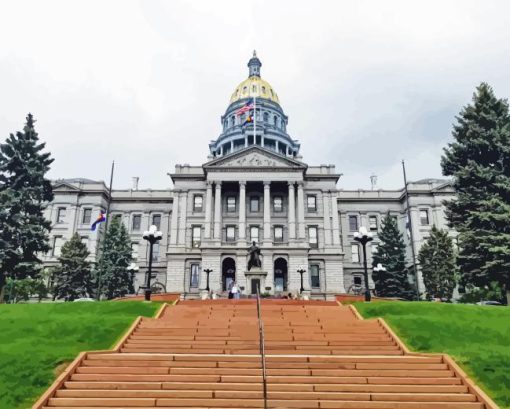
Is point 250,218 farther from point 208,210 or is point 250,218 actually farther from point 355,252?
point 355,252

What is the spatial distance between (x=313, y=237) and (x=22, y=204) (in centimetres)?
3180

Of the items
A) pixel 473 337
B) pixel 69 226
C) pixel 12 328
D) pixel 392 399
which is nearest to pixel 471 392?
pixel 392 399

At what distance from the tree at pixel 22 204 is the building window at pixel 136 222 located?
27.3 m

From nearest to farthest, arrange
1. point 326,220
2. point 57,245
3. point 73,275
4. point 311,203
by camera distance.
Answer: point 73,275, point 326,220, point 311,203, point 57,245

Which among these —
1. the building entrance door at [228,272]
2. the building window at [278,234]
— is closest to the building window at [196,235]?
the building entrance door at [228,272]

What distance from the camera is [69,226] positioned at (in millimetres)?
57938

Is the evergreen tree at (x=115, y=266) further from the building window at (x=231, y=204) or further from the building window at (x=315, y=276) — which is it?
the building window at (x=315, y=276)

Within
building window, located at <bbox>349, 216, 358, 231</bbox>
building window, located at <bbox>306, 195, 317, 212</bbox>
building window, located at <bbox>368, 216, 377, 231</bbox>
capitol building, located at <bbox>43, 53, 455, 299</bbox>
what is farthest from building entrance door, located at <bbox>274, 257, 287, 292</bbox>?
building window, located at <bbox>368, 216, 377, 231</bbox>

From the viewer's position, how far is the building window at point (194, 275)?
50.2 metres

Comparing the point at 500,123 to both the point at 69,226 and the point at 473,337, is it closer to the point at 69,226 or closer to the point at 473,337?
the point at 473,337

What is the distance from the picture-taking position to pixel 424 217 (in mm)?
58688

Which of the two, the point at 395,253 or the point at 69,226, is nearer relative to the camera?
the point at 395,253

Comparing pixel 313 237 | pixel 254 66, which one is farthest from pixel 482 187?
pixel 254 66

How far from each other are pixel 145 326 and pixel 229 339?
3.85 metres
